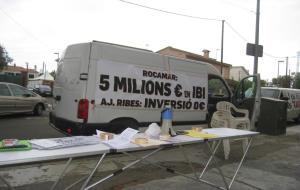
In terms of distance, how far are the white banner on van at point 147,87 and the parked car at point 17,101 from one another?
813 centimetres

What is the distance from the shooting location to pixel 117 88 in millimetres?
8180

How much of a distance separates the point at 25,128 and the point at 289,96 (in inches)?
445

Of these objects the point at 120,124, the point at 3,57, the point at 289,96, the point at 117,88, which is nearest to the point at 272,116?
the point at 289,96

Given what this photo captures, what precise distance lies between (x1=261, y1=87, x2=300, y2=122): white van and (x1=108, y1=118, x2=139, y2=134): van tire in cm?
1004

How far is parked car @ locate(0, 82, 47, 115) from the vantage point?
15.0 metres

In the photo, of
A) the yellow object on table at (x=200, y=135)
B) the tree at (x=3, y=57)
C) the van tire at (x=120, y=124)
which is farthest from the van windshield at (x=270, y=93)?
the tree at (x=3, y=57)

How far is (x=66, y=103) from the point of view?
27.6 feet

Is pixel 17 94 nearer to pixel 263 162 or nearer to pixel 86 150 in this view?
pixel 263 162

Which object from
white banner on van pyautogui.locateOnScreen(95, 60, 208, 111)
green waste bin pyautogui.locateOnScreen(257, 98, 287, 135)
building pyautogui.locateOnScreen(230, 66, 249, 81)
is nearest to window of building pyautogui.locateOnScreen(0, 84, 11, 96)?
white banner on van pyautogui.locateOnScreen(95, 60, 208, 111)

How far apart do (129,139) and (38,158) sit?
1.22 m

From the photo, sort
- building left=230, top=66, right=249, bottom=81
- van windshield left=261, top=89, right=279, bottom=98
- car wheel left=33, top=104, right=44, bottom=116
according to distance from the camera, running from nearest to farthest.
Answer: car wheel left=33, top=104, right=44, bottom=116
van windshield left=261, top=89, right=279, bottom=98
building left=230, top=66, right=249, bottom=81

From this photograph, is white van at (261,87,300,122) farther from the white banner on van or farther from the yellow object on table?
the yellow object on table

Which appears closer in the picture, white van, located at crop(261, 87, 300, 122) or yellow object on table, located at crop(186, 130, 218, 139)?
yellow object on table, located at crop(186, 130, 218, 139)

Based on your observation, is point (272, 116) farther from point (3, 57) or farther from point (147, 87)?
point (3, 57)
